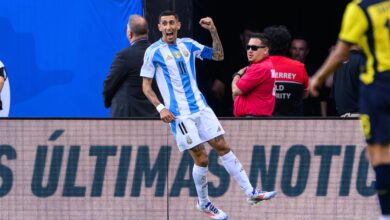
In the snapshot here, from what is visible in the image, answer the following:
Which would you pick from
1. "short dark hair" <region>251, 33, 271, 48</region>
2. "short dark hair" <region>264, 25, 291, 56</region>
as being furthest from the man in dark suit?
"short dark hair" <region>264, 25, 291, 56</region>

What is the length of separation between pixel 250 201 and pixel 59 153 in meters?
2.07

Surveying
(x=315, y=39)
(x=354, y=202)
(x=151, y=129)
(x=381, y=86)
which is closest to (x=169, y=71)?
(x=151, y=129)

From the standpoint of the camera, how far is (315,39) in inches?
682

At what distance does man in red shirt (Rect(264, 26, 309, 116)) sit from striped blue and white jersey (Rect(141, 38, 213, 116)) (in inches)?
42.9

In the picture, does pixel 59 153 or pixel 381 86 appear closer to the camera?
pixel 381 86

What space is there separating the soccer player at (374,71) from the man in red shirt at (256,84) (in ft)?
11.4

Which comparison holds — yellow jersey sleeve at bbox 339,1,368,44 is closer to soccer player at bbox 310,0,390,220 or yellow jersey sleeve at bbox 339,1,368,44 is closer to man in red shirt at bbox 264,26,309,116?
soccer player at bbox 310,0,390,220

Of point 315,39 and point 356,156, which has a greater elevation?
point 315,39

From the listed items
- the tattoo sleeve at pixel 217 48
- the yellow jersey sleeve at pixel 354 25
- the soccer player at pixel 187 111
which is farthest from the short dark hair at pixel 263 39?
the yellow jersey sleeve at pixel 354 25

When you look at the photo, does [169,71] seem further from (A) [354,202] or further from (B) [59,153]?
(A) [354,202]

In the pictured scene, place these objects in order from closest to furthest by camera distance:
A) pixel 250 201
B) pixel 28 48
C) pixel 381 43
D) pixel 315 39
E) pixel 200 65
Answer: pixel 381 43 → pixel 250 201 → pixel 28 48 → pixel 200 65 → pixel 315 39

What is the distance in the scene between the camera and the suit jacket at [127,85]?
12.3 m

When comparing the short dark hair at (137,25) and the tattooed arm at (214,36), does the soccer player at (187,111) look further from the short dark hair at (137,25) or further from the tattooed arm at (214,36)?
the short dark hair at (137,25)

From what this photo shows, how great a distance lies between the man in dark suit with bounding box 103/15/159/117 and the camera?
12352 mm
